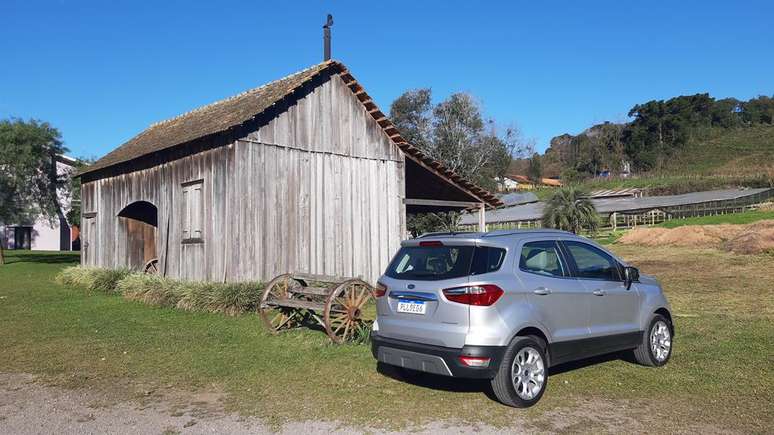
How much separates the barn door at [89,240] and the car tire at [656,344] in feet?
59.0

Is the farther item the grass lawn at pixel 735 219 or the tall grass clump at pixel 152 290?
the grass lawn at pixel 735 219

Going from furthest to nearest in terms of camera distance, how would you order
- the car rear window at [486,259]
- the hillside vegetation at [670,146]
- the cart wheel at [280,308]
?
the hillside vegetation at [670,146] < the cart wheel at [280,308] < the car rear window at [486,259]

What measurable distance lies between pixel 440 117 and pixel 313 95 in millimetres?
31383

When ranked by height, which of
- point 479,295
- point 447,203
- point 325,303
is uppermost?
point 447,203

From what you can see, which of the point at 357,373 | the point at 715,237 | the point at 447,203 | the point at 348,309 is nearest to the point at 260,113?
the point at 348,309

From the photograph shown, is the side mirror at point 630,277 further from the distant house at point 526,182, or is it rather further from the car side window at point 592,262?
the distant house at point 526,182

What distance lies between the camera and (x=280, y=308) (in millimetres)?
10125

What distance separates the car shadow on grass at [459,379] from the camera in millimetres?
6359

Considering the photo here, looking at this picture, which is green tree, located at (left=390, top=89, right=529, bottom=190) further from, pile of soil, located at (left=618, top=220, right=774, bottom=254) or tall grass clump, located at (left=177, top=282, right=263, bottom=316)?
tall grass clump, located at (left=177, top=282, right=263, bottom=316)

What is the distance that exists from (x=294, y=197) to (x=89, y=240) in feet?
33.5

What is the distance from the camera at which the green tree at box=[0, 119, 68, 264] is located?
90.6ft

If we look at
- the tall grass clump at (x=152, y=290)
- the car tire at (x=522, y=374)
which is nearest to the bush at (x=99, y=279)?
the tall grass clump at (x=152, y=290)

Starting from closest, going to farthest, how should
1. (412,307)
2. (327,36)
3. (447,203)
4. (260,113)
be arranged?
(412,307), (260,113), (327,36), (447,203)

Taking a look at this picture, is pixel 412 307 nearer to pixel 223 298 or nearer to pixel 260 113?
pixel 223 298
